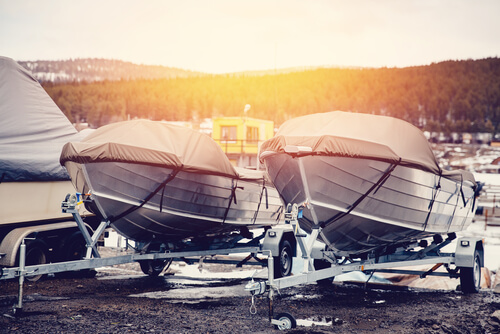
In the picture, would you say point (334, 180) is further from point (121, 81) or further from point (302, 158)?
point (121, 81)

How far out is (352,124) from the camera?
6.45 metres

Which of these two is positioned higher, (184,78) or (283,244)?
(184,78)

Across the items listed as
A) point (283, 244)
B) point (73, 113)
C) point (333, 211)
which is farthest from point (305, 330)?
point (73, 113)

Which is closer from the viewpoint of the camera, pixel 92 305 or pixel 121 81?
pixel 92 305

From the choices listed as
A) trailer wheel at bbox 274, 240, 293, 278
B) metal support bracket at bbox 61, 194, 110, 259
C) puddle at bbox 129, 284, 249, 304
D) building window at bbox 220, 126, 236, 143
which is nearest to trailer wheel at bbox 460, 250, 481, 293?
trailer wheel at bbox 274, 240, 293, 278

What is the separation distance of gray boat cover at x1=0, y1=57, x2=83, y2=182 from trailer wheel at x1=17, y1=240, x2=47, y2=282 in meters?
0.94

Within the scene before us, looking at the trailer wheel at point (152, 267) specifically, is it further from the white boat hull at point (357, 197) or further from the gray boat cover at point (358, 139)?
the gray boat cover at point (358, 139)

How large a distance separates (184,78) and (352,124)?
160370 millimetres

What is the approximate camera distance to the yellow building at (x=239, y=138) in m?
48.9

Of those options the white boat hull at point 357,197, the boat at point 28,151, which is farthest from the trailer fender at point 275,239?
the boat at point 28,151

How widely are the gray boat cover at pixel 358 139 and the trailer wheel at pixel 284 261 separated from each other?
204 centimetres

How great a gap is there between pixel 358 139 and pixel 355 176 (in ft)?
1.51

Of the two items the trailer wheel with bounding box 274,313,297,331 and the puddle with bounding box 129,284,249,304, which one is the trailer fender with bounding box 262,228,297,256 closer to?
the puddle with bounding box 129,284,249,304

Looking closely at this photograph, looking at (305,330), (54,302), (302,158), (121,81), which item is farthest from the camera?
(121,81)
